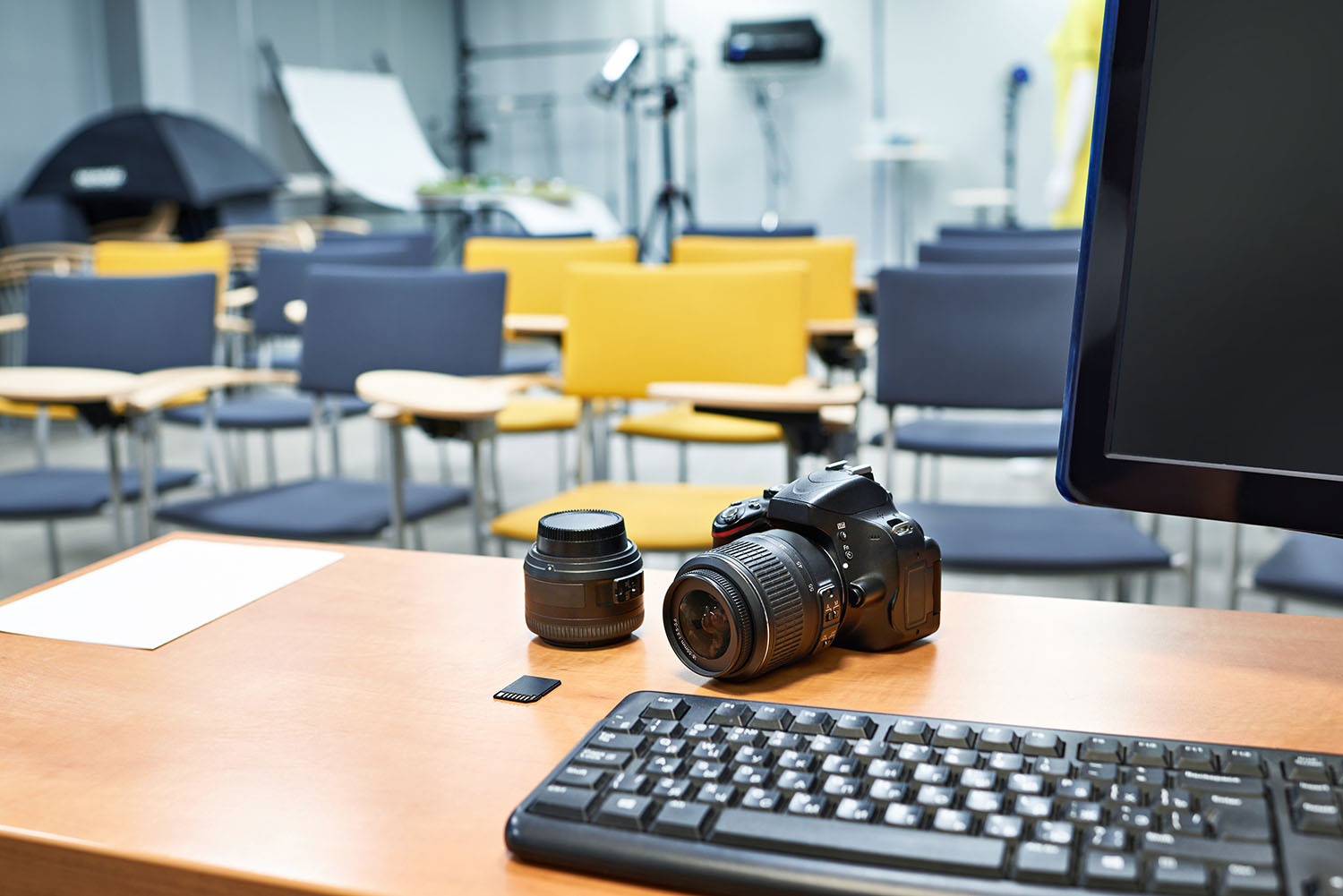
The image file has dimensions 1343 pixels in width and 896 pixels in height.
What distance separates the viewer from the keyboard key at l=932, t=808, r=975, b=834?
50 centimetres

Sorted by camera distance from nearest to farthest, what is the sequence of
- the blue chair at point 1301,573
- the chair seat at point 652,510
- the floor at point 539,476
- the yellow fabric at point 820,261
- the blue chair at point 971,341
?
the blue chair at point 1301,573 → the chair seat at point 652,510 → the blue chair at point 971,341 → the floor at point 539,476 → the yellow fabric at point 820,261

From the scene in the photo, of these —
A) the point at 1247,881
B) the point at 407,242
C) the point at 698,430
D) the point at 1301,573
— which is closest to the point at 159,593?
the point at 1247,881

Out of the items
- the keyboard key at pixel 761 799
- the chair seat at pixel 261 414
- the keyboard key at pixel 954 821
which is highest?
the keyboard key at pixel 954 821

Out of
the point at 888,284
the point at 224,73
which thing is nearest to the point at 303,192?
the point at 224,73

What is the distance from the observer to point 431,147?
1063 centimetres

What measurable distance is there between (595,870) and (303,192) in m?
8.48

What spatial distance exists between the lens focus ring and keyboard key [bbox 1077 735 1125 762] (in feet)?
0.61

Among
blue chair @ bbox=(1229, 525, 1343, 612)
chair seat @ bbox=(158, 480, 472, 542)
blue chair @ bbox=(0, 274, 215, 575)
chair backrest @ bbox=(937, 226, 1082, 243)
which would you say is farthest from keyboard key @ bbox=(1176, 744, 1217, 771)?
chair backrest @ bbox=(937, 226, 1082, 243)

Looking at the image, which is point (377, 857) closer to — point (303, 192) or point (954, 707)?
point (954, 707)

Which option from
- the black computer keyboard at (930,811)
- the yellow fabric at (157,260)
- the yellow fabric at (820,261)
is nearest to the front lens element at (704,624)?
the black computer keyboard at (930,811)

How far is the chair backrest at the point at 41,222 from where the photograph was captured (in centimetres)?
588

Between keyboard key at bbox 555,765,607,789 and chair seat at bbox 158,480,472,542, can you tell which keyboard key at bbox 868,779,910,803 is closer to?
keyboard key at bbox 555,765,607,789

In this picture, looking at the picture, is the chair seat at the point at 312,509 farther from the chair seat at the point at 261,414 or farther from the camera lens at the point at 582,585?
the camera lens at the point at 582,585

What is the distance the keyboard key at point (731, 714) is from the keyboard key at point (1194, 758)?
0.21 meters
